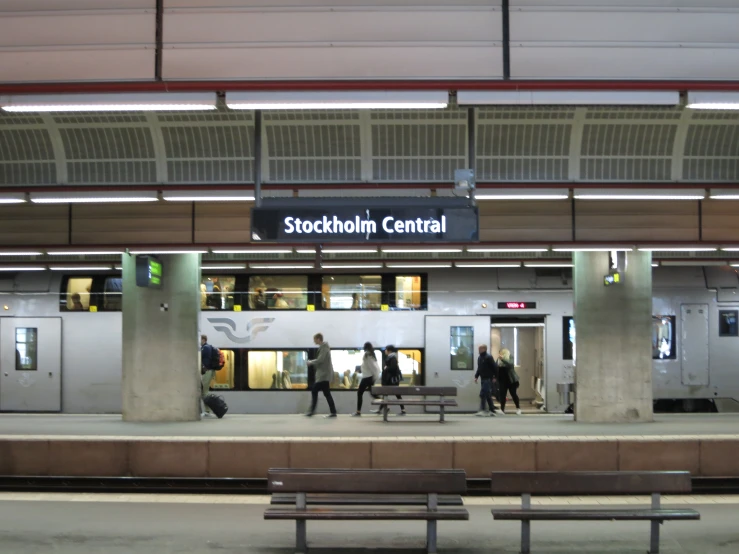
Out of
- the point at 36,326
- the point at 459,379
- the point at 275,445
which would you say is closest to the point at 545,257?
the point at 459,379

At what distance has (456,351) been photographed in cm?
1958

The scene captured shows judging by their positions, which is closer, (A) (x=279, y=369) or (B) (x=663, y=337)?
(A) (x=279, y=369)

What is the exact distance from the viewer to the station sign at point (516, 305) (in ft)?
64.4

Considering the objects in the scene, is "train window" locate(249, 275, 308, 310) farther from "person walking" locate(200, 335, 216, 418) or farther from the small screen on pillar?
the small screen on pillar

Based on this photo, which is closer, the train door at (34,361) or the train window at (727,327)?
the train window at (727,327)

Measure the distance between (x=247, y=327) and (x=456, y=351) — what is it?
455 cm

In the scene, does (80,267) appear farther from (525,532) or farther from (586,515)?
(586,515)

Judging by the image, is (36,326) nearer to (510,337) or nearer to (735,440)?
(510,337)

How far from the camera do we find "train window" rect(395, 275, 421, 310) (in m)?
19.6

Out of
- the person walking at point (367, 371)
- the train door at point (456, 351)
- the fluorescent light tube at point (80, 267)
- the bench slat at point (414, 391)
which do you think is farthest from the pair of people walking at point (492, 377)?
the fluorescent light tube at point (80, 267)

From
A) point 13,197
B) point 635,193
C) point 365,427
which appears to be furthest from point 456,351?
point 13,197

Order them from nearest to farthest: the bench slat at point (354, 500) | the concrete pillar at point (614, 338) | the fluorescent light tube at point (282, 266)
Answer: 1. the bench slat at point (354, 500)
2. the concrete pillar at point (614, 338)
3. the fluorescent light tube at point (282, 266)

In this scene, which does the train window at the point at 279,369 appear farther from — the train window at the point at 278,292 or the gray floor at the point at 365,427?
the gray floor at the point at 365,427

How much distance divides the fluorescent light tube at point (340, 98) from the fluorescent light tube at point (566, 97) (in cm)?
30
